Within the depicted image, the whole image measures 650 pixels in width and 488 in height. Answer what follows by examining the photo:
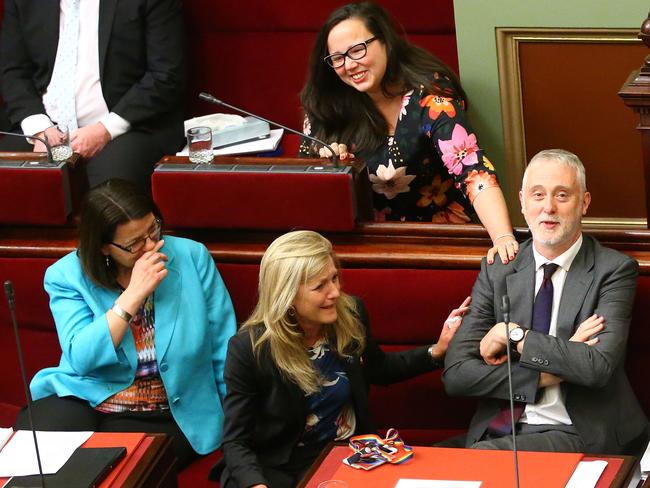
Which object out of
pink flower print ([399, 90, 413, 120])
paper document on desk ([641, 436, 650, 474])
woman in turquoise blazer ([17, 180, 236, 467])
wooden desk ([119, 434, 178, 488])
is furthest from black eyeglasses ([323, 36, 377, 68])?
paper document on desk ([641, 436, 650, 474])

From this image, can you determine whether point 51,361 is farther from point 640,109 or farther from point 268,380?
point 640,109

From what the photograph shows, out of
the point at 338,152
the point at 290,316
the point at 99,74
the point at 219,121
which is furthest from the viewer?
the point at 99,74

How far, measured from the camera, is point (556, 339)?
241cm

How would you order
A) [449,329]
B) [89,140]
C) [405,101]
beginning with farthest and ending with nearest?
1. [89,140]
2. [405,101]
3. [449,329]

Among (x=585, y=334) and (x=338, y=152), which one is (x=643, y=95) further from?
(x=338, y=152)

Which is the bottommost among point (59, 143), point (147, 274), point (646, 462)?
point (646, 462)

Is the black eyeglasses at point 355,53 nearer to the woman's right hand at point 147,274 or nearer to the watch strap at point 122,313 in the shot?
the woman's right hand at point 147,274

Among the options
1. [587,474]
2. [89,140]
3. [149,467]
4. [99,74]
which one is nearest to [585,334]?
[587,474]

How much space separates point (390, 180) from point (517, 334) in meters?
0.66

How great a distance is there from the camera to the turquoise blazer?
2730 mm

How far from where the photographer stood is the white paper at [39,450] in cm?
234

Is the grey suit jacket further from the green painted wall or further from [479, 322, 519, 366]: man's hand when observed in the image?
the green painted wall

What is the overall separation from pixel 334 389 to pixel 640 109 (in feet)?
2.55

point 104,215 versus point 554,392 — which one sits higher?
point 104,215
